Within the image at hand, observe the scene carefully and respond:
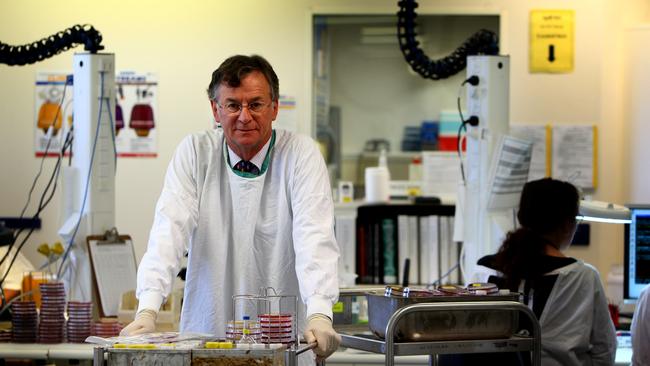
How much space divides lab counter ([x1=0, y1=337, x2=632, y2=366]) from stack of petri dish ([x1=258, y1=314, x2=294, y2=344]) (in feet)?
4.90

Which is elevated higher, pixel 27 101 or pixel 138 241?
pixel 27 101

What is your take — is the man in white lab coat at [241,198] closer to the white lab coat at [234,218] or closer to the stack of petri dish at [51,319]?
the white lab coat at [234,218]

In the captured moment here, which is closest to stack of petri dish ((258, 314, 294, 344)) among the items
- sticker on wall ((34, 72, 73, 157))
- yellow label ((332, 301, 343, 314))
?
yellow label ((332, 301, 343, 314))

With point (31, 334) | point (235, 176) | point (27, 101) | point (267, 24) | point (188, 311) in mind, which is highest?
point (267, 24)

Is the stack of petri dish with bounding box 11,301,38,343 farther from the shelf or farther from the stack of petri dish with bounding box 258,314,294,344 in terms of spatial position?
the stack of petri dish with bounding box 258,314,294,344

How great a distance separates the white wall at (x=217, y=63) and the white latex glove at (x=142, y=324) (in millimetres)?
3777

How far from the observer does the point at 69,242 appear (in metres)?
4.00

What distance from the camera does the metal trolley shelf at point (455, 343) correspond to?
233 centimetres

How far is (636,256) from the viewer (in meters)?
3.83

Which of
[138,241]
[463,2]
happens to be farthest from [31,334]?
[463,2]

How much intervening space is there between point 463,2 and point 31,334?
3168 mm

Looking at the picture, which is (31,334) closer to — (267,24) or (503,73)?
(503,73)

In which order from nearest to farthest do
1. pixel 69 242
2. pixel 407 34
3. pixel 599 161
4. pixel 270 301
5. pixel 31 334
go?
pixel 270 301 < pixel 31 334 < pixel 69 242 < pixel 407 34 < pixel 599 161

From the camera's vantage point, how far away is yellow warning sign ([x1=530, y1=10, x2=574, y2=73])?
18.8ft
